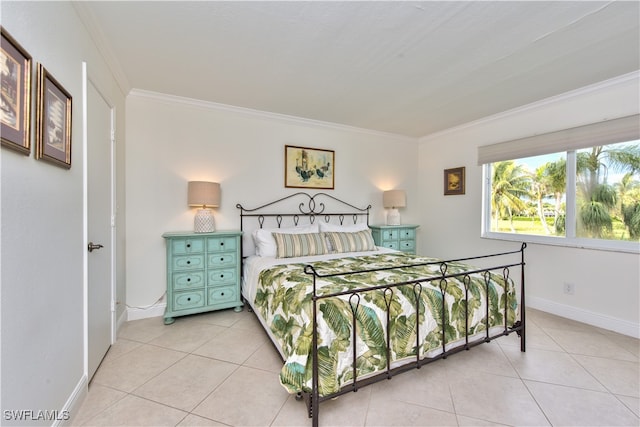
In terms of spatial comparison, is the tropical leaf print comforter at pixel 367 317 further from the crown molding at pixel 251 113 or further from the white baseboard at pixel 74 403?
the crown molding at pixel 251 113

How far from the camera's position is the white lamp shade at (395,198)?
4176 millimetres

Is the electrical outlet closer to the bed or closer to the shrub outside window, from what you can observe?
the shrub outside window

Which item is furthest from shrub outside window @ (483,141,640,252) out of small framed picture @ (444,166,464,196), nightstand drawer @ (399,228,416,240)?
nightstand drawer @ (399,228,416,240)

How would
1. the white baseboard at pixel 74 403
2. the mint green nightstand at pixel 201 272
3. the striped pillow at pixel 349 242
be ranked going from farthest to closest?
the striped pillow at pixel 349 242 < the mint green nightstand at pixel 201 272 < the white baseboard at pixel 74 403

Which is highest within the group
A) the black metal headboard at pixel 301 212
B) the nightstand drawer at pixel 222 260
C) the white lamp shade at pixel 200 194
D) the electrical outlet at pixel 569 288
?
the white lamp shade at pixel 200 194

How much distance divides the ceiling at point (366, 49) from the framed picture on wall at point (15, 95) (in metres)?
0.96

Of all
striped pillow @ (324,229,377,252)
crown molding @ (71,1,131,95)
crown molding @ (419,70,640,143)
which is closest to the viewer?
crown molding @ (71,1,131,95)

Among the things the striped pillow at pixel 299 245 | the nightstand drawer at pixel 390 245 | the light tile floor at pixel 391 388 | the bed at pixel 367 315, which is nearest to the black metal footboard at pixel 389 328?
the bed at pixel 367 315

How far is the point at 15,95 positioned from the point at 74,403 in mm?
1634

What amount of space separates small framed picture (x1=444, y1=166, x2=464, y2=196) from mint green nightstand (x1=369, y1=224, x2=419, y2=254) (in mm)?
836

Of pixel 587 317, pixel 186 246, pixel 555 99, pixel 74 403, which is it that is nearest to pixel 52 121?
pixel 74 403

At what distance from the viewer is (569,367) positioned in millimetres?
2025

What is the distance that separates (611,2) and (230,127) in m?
3.41

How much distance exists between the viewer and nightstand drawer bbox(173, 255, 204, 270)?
9.07ft
